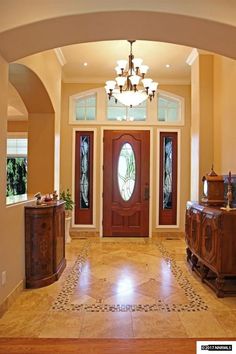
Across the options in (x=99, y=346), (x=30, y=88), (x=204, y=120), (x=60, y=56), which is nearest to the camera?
(x=99, y=346)

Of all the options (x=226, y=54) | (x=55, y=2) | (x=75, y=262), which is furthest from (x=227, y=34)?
(x=75, y=262)

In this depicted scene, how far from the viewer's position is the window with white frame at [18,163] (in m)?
Result: 10.2

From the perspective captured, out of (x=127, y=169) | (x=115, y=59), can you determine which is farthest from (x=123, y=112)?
(x=115, y=59)

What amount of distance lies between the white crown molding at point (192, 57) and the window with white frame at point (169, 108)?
135 cm

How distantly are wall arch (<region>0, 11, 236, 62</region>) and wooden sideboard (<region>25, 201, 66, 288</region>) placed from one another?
6.03 feet

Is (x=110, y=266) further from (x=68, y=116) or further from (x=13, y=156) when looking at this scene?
(x=13, y=156)

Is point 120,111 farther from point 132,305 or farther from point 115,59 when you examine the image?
point 132,305

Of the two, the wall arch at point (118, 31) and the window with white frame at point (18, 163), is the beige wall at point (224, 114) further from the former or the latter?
the window with white frame at point (18, 163)

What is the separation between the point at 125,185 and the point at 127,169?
36 centimetres

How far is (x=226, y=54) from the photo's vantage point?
3.33m

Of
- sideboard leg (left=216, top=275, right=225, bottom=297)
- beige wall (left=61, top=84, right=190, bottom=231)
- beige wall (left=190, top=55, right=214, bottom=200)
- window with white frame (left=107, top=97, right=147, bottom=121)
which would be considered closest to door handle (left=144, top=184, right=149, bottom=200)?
beige wall (left=61, top=84, right=190, bottom=231)

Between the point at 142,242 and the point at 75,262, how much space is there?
2.02m

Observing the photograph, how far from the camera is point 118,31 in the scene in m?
3.06

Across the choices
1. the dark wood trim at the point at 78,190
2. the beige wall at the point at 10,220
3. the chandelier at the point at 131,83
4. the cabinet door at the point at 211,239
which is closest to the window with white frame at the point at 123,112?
the dark wood trim at the point at 78,190
